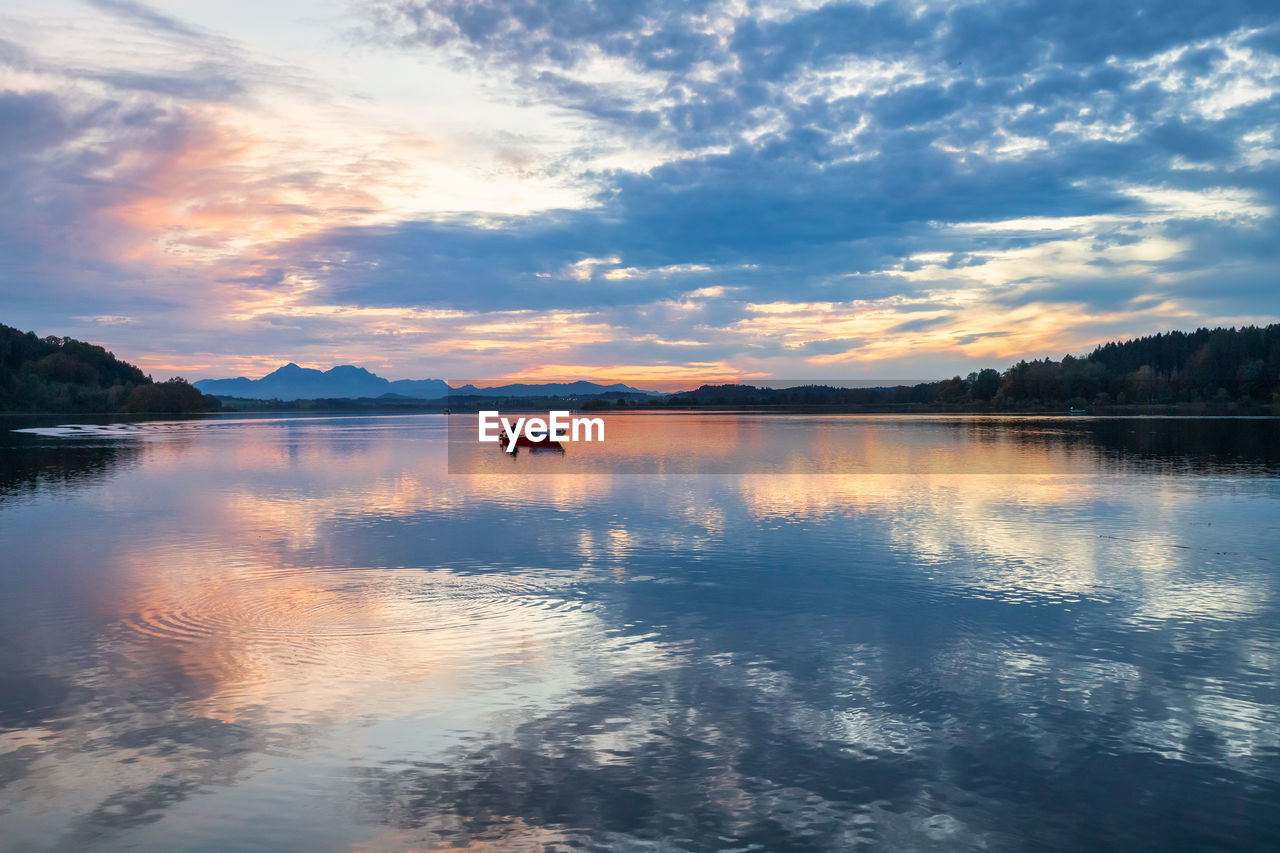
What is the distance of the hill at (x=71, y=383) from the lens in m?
155

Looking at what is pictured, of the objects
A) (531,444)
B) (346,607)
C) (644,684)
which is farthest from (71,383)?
(644,684)

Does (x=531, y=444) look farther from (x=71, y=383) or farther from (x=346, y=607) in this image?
(x=71, y=383)

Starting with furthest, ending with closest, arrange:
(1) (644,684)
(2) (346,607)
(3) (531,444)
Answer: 1. (3) (531,444)
2. (2) (346,607)
3. (1) (644,684)

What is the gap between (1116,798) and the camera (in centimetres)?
693

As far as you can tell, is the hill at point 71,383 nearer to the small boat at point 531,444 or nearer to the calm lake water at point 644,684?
the small boat at point 531,444

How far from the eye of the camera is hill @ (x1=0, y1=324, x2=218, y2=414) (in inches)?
6102

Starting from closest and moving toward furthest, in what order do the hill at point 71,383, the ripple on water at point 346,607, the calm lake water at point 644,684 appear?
the calm lake water at point 644,684
the ripple on water at point 346,607
the hill at point 71,383

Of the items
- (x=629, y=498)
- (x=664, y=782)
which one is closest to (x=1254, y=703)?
(x=664, y=782)

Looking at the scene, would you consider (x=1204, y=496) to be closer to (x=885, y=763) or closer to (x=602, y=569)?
(x=602, y=569)

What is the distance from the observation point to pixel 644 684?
9656 mm

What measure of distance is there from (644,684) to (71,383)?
196719 mm

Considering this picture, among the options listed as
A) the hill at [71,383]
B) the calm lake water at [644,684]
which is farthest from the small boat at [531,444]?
the hill at [71,383]

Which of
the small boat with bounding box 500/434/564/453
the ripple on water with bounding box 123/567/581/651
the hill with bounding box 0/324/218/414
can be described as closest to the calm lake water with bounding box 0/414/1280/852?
the ripple on water with bounding box 123/567/581/651

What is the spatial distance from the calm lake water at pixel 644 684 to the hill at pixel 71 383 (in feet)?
538
